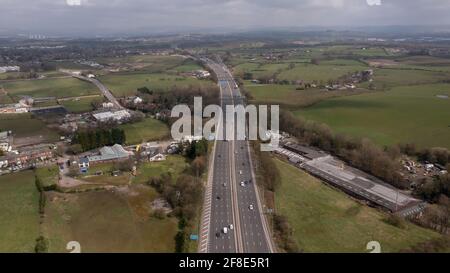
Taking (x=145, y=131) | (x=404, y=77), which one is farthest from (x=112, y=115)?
(x=404, y=77)

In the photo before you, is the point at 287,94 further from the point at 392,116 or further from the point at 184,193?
the point at 184,193

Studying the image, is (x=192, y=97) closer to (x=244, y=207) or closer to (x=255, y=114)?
(x=255, y=114)

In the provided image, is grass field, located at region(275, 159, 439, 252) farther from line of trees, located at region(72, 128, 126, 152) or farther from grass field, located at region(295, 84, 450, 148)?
line of trees, located at region(72, 128, 126, 152)

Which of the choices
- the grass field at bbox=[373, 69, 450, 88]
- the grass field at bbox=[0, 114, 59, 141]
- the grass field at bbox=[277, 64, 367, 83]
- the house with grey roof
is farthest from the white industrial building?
the grass field at bbox=[373, 69, 450, 88]

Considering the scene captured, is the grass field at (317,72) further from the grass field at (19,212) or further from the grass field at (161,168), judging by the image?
the grass field at (19,212)

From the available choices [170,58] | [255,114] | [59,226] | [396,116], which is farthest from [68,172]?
[170,58]

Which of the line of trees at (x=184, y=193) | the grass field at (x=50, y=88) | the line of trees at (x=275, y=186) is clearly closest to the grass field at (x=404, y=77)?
the line of trees at (x=275, y=186)
